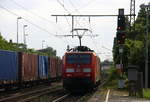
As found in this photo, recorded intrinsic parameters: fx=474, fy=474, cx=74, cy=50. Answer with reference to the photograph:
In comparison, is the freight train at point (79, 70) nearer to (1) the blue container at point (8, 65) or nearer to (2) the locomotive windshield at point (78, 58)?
(2) the locomotive windshield at point (78, 58)

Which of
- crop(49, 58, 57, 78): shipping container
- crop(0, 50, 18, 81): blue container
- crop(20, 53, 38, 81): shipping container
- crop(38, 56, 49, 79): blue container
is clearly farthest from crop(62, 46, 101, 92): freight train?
crop(49, 58, 57, 78): shipping container

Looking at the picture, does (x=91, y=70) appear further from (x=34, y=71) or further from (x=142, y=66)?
(x=142, y=66)

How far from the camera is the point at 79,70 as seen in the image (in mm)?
31578

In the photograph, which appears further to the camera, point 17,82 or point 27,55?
point 27,55

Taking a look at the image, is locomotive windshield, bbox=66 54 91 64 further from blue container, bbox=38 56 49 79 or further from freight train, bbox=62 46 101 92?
blue container, bbox=38 56 49 79

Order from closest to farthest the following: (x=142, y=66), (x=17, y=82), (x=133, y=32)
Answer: (x=17, y=82) → (x=142, y=66) → (x=133, y=32)

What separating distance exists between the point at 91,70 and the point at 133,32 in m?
33.9

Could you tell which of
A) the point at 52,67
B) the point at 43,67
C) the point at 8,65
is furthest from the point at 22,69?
the point at 52,67

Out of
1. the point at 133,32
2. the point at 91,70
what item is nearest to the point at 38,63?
the point at 91,70

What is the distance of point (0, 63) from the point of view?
97.1ft

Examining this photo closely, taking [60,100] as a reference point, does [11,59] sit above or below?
above

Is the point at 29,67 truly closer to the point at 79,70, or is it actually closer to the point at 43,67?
the point at 43,67

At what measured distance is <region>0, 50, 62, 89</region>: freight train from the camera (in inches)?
1209

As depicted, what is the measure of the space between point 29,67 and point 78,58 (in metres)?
7.42
